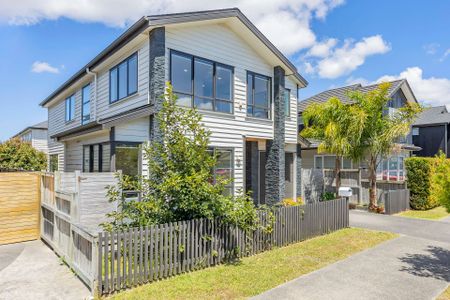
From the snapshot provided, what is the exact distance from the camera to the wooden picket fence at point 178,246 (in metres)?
5.67

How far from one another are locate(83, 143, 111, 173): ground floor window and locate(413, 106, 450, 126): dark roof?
110 feet

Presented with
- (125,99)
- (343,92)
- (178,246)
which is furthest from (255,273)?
(343,92)

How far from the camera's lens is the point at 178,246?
259 inches

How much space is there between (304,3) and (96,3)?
30.0 feet

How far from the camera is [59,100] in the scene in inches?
778

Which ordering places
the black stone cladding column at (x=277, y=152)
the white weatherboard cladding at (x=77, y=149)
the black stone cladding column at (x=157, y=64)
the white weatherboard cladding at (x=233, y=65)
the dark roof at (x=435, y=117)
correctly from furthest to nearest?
the dark roof at (x=435, y=117) < the black stone cladding column at (x=277, y=152) < the white weatherboard cladding at (x=233, y=65) < the white weatherboard cladding at (x=77, y=149) < the black stone cladding column at (x=157, y=64)

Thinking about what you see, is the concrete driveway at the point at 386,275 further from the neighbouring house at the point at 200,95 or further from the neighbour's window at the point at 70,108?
the neighbour's window at the point at 70,108

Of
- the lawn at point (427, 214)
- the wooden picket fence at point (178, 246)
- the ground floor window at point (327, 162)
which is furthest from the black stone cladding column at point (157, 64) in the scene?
the ground floor window at point (327, 162)

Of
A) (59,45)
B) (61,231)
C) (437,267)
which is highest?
(59,45)

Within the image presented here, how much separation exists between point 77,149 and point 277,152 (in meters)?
9.59

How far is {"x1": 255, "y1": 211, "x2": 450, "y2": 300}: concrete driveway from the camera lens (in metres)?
5.73

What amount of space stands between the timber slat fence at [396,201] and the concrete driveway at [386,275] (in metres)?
4.35

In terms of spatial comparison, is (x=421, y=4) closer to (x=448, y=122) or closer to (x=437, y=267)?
(x=437, y=267)

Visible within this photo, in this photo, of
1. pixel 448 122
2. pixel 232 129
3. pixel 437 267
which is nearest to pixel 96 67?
pixel 232 129
